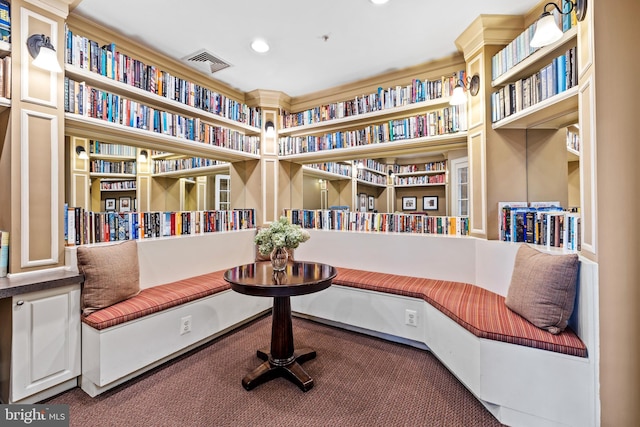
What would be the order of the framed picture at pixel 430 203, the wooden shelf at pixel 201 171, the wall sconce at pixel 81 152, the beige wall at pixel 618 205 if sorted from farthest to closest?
the framed picture at pixel 430 203, the wooden shelf at pixel 201 171, the wall sconce at pixel 81 152, the beige wall at pixel 618 205

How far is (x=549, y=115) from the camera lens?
7.05 feet

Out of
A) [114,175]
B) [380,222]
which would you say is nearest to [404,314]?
[380,222]

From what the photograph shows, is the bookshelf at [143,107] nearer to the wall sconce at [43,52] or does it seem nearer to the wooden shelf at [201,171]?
the wall sconce at [43,52]

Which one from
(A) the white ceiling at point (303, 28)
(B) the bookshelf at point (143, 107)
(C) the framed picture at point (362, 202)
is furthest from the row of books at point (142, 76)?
(C) the framed picture at point (362, 202)

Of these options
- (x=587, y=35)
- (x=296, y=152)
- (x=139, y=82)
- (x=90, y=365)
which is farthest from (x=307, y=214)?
(x=587, y=35)

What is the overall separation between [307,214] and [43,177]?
2.54 meters

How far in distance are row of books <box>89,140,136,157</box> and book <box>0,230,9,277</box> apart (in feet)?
10.0

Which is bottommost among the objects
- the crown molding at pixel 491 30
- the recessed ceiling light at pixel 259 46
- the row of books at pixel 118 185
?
the row of books at pixel 118 185

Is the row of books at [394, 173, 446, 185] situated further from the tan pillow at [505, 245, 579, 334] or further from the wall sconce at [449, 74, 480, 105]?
the tan pillow at [505, 245, 579, 334]

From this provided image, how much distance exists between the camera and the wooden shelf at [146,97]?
85.1 inches

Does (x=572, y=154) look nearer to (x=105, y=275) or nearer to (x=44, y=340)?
(x=105, y=275)

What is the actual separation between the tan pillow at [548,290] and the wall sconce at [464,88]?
4.47 feet

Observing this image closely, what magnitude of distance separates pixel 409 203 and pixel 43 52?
7.35 m

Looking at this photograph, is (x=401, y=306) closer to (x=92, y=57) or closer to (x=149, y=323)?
(x=149, y=323)
